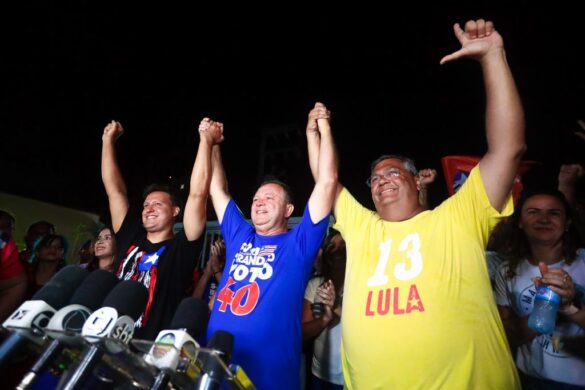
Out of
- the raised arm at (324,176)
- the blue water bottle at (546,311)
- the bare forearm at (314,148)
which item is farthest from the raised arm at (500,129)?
the bare forearm at (314,148)

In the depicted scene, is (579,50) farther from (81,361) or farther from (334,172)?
(81,361)

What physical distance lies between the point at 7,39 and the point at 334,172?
4.53 metres

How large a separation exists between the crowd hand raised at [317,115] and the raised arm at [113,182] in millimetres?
1534

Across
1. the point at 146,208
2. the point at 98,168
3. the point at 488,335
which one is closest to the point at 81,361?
the point at 488,335

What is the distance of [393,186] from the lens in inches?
83.3

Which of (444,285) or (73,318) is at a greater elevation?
(444,285)

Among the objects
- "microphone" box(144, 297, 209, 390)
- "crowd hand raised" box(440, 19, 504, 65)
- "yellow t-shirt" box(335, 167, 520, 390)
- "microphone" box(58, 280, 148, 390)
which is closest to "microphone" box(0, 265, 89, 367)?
"microphone" box(58, 280, 148, 390)

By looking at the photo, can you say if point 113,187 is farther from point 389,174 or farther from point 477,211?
point 477,211

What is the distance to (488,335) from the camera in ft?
4.97

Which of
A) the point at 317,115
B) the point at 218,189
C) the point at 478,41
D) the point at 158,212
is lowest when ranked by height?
the point at 158,212

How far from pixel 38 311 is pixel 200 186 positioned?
141 cm

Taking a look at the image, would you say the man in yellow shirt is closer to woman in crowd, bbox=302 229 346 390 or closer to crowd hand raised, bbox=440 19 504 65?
crowd hand raised, bbox=440 19 504 65

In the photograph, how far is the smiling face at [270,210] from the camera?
235 centimetres

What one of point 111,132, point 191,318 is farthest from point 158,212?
point 191,318
